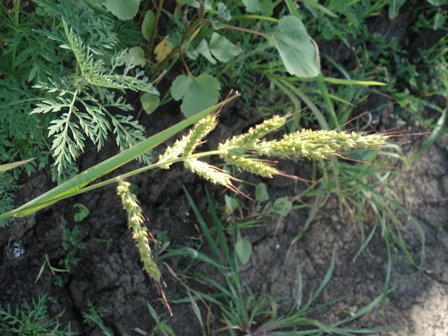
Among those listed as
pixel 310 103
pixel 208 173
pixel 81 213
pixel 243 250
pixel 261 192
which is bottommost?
pixel 243 250

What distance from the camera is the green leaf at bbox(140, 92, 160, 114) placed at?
184 centimetres

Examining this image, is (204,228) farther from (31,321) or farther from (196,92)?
(31,321)

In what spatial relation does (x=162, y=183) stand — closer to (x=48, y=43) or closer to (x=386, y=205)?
(x=48, y=43)

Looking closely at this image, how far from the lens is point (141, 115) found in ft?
6.49

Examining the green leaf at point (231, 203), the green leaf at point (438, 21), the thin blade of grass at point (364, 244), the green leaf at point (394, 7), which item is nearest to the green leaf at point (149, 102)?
the green leaf at point (231, 203)

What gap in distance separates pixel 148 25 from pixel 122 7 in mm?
266

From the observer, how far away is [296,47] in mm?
1827

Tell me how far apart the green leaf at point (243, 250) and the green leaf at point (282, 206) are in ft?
0.57

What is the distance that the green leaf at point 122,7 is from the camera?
156cm

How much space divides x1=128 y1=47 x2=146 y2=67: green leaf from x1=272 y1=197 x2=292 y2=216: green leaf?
73 cm

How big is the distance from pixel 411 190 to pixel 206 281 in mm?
1095

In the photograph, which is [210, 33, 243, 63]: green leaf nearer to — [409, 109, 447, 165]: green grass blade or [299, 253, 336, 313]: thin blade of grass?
[299, 253, 336, 313]: thin blade of grass

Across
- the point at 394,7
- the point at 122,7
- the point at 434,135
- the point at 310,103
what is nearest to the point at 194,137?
the point at 122,7

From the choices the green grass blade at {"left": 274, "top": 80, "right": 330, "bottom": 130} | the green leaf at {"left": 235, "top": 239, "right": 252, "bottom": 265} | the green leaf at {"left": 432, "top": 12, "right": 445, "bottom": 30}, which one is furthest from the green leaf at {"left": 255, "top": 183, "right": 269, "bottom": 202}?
the green leaf at {"left": 432, "top": 12, "right": 445, "bottom": 30}
